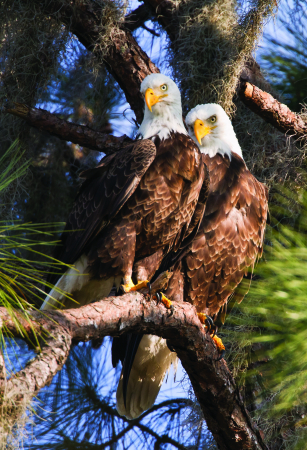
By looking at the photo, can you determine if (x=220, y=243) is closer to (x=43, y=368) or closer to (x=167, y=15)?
(x=167, y=15)

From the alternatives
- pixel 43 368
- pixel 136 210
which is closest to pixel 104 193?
pixel 136 210

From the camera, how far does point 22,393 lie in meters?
1.11

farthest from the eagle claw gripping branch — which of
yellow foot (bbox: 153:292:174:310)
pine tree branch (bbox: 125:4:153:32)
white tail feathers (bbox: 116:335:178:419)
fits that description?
pine tree branch (bbox: 125:4:153:32)

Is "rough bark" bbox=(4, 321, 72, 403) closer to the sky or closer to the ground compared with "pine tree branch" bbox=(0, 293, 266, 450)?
closer to the ground

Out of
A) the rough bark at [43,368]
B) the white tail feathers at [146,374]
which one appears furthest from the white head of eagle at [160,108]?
the rough bark at [43,368]

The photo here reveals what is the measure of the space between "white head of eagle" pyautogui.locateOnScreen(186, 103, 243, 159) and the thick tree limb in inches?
12.0

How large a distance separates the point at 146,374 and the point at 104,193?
1155mm

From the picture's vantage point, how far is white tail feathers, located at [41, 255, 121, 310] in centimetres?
254

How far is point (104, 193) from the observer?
98.3 inches

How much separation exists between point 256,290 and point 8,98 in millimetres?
2054

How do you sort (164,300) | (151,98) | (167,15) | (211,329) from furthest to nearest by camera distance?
(167,15) → (151,98) → (211,329) → (164,300)

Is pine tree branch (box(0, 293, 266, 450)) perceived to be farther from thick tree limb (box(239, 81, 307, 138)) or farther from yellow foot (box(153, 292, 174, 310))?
thick tree limb (box(239, 81, 307, 138))

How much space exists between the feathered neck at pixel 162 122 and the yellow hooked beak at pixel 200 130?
0.76 feet

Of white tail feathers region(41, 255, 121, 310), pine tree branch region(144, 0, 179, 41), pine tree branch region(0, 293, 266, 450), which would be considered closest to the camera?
pine tree branch region(0, 293, 266, 450)
